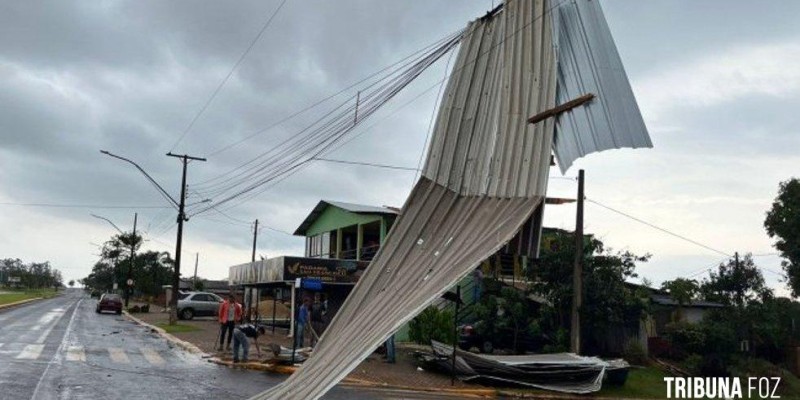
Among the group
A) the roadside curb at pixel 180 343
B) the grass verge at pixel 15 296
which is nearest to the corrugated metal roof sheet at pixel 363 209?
the roadside curb at pixel 180 343

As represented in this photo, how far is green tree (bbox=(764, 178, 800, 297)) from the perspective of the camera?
3266 cm

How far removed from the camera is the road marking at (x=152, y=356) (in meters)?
17.5

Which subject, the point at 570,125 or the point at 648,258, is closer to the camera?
the point at 570,125

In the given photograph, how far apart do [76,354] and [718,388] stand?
1853cm

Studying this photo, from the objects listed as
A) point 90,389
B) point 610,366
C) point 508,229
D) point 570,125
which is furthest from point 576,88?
point 610,366

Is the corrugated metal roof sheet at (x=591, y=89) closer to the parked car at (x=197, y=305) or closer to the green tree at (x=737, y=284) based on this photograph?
the green tree at (x=737, y=284)

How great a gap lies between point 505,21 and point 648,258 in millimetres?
18345

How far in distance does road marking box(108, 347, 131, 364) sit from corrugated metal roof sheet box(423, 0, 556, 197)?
13.3 meters

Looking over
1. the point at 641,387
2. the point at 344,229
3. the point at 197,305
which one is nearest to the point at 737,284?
the point at 641,387

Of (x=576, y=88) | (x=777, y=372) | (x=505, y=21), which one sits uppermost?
(x=505, y=21)

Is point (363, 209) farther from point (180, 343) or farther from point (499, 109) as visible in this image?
point (499, 109)

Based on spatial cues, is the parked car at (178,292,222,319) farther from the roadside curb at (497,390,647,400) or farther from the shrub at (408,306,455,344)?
the roadside curb at (497,390,647,400)

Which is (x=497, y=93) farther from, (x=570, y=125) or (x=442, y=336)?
(x=442, y=336)

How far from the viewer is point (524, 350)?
23312 millimetres
